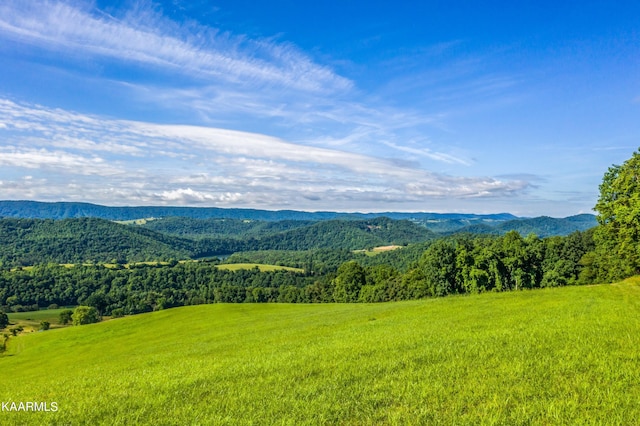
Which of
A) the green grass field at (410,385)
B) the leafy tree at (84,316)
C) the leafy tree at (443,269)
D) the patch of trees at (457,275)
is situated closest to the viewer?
the green grass field at (410,385)

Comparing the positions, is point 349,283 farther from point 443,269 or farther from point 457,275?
point 457,275

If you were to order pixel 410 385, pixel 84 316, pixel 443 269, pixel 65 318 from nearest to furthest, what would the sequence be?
1. pixel 410 385
2. pixel 443 269
3. pixel 84 316
4. pixel 65 318

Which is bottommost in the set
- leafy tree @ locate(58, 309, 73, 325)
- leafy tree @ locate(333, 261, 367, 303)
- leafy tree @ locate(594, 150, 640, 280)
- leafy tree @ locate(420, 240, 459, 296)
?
leafy tree @ locate(58, 309, 73, 325)

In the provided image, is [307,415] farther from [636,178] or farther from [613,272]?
[613,272]

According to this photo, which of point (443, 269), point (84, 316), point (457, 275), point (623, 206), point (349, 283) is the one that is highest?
point (623, 206)

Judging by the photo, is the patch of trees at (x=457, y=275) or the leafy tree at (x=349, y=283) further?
the leafy tree at (x=349, y=283)

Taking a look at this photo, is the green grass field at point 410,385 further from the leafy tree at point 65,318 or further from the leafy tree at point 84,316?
the leafy tree at point 65,318

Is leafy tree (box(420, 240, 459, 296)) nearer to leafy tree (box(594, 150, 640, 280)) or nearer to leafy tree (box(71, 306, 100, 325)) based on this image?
leafy tree (box(594, 150, 640, 280))

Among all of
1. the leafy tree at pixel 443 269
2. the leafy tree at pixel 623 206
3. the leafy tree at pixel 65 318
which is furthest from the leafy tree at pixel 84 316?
the leafy tree at pixel 623 206

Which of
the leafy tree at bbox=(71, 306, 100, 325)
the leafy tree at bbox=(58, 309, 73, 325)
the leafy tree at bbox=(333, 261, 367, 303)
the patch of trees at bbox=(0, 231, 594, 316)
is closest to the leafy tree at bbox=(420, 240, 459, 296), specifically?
the patch of trees at bbox=(0, 231, 594, 316)

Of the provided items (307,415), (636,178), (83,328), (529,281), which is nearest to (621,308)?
(307,415)

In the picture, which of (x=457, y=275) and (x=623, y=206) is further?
(x=457, y=275)

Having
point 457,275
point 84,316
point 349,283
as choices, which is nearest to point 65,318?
point 84,316

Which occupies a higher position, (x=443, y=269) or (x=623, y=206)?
(x=623, y=206)
